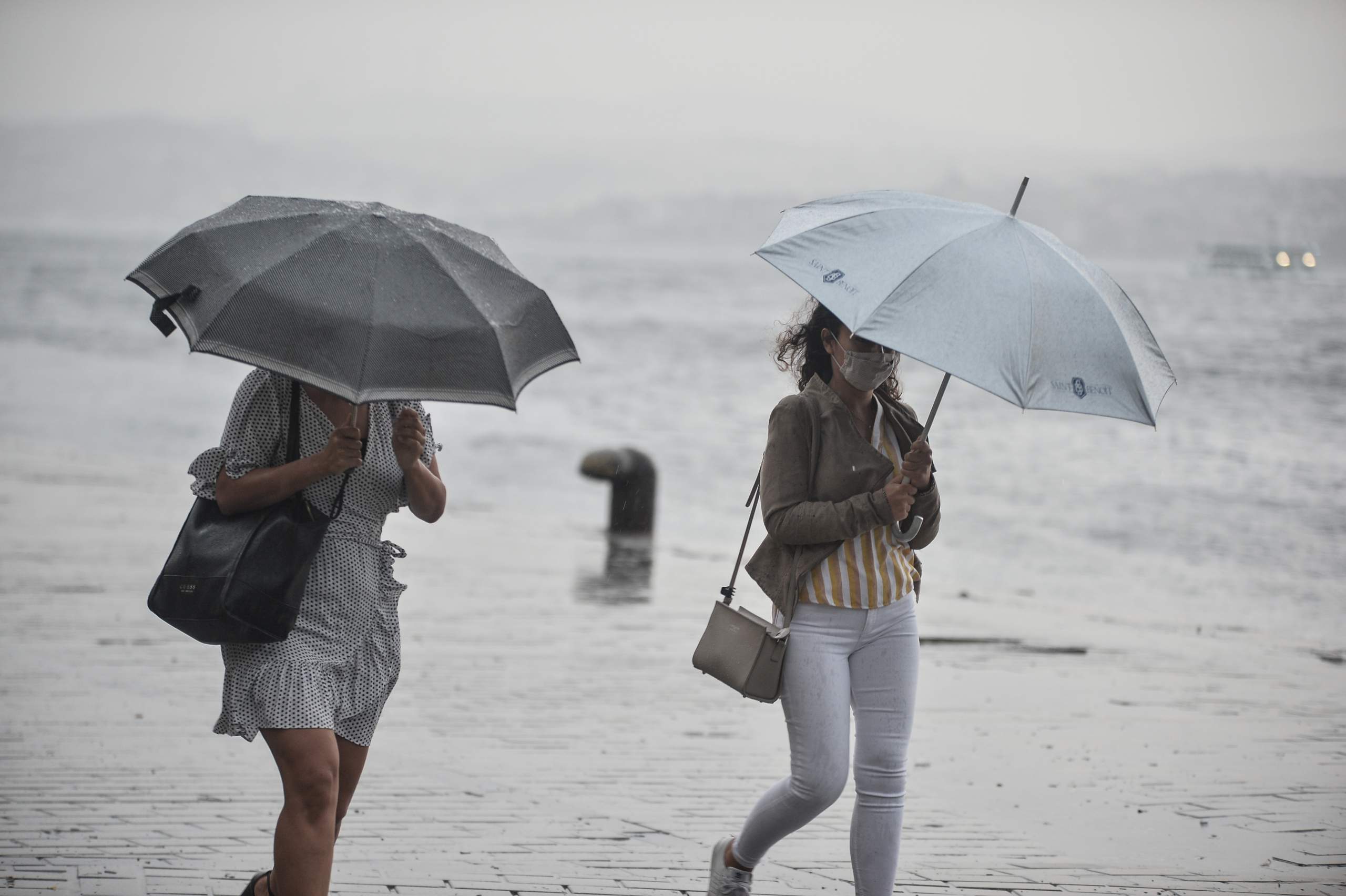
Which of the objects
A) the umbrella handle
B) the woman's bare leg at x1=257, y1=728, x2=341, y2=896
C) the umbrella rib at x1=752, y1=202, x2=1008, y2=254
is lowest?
the woman's bare leg at x1=257, y1=728, x2=341, y2=896

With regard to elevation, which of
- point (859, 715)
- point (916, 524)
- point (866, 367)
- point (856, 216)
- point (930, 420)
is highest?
point (856, 216)

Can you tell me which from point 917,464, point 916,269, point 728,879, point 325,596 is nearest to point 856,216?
point 916,269

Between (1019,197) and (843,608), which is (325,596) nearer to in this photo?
(843,608)

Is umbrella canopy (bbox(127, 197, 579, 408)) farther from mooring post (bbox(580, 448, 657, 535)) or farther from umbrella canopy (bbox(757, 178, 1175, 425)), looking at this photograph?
mooring post (bbox(580, 448, 657, 535))

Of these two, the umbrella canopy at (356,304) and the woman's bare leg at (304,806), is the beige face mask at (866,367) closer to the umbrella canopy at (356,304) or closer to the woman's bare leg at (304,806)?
the umbrella canopy at (356,304)

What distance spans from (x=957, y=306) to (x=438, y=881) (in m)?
2.38

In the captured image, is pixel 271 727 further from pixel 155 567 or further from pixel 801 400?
pixel 155 567

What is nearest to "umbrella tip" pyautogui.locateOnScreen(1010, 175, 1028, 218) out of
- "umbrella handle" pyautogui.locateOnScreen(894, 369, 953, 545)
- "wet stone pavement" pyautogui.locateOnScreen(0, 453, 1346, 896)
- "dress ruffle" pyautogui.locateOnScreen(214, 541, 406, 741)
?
"umbrella handle" pyautogui.locateOnScreen(894, 369, 953, 545)

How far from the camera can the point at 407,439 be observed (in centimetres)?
347

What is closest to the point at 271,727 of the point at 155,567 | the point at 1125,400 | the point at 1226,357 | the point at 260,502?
the point at 260,502

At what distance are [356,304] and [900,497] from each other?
4.38ft

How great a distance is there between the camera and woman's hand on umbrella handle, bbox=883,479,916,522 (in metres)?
3.56

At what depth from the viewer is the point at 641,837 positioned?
5047mm

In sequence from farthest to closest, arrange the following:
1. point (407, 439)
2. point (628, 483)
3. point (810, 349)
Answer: point (628, 483), point (810, 349), point (407, 439)
